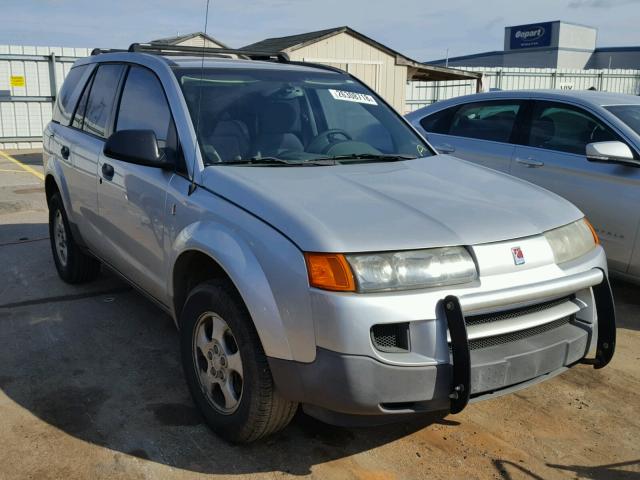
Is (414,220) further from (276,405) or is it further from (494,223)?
(276,405)

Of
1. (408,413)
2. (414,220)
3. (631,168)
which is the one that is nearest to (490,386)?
(408,413)

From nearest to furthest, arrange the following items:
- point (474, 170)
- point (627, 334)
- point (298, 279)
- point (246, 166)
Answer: point (298, 279) → point (246, 166) → point (474, 170) → point (627, 334)

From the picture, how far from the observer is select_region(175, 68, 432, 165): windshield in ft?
11.5

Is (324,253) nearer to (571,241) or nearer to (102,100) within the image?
(571,241)

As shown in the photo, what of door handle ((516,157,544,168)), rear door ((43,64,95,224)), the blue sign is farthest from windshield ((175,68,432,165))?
the blue sign

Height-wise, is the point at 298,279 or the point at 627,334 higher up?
the point at 298,279

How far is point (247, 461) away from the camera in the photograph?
2.96 m

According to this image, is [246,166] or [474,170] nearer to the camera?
[246,166]

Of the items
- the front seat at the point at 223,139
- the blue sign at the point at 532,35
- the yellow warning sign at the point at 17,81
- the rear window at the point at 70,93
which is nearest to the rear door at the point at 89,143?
the rear window at the point at 70,93

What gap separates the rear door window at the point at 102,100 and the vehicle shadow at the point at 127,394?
1337 millimetres

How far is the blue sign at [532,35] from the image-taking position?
179ft

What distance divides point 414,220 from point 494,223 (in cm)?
36

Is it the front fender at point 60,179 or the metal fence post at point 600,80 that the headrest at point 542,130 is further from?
the metal fence post at point 600,80

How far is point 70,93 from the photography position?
17.1 feet
